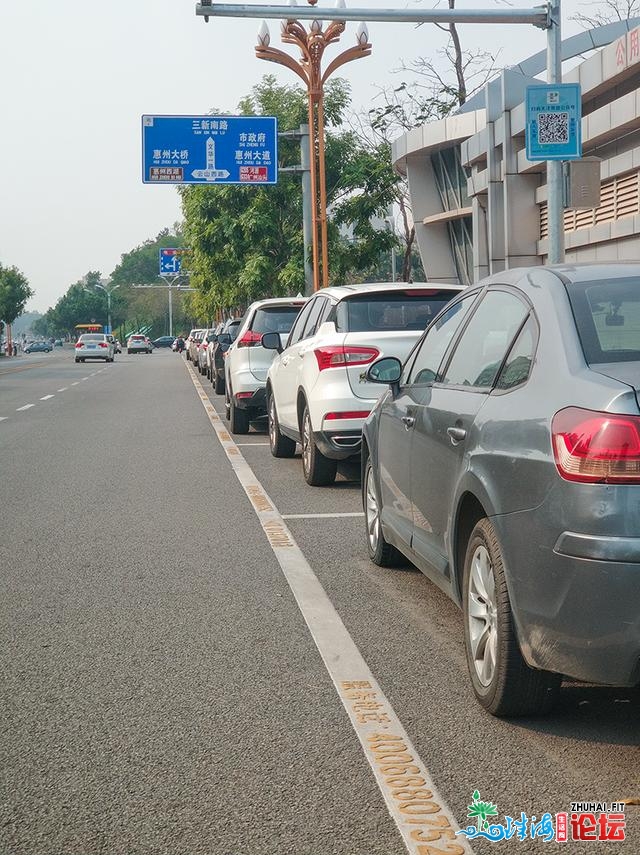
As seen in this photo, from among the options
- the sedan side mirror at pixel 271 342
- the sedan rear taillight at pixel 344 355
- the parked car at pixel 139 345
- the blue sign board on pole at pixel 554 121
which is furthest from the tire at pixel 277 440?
the parked car at pixel 139 345

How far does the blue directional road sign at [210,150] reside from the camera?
115 ft

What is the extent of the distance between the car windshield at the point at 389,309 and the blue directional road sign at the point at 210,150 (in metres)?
26.0

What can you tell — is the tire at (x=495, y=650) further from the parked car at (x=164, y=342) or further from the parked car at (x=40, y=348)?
the parked car at (x=40, y=348)

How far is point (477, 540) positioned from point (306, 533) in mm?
3786

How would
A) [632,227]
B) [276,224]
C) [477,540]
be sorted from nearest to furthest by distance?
[477,540] < [632,227] < [276,224]

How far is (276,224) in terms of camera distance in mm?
38531

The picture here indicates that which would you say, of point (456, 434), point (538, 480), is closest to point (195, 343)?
point (456, 434)

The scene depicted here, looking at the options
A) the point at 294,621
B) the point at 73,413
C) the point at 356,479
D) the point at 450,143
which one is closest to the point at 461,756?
the point at 294,621

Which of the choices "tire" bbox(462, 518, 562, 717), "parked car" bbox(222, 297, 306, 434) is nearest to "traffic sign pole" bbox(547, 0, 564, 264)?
"parked car" bbox(222, 297, 306, 434)

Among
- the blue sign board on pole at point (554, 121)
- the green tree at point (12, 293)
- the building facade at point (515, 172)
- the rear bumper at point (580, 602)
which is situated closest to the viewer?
the rear bumper at point (580, 602)

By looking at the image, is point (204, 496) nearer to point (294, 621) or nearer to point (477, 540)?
point (294, 621)

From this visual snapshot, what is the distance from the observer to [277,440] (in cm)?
1282

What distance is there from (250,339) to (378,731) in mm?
11705

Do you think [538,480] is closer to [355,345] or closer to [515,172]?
[355,345]
